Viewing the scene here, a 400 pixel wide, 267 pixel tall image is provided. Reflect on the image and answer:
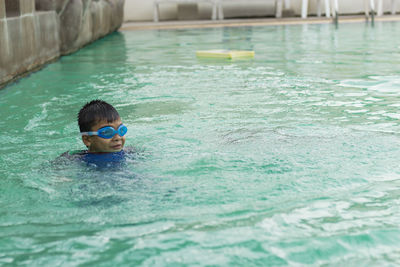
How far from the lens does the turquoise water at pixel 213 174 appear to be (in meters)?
2.78

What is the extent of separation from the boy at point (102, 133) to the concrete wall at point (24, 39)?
393 cm

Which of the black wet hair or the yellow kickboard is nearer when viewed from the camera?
the black wet hair

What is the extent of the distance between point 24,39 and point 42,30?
131cm

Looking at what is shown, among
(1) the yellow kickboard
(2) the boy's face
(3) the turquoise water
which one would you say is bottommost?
(3) the turquoise water

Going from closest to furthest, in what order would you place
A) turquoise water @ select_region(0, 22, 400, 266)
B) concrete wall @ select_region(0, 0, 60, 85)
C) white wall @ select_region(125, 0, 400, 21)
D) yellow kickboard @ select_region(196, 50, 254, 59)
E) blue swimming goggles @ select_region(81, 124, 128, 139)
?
turquoise water @ select_region(0, 22, 400, 266) → blue swimming goggles @ select_region(81, 124, 128, 139) → concrete wall @ select_region(0, 0, 60, 85) → yellow kickboard @ select_region(196, 50, 254, 59) → white wall @ select_region(125, 0, 400, 21)

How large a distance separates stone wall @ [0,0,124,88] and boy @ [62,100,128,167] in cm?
393

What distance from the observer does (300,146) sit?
4.52 metres

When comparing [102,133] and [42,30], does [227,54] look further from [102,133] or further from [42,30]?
[102,133]

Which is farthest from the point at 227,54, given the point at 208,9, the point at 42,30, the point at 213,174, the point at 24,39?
the point at 208,9

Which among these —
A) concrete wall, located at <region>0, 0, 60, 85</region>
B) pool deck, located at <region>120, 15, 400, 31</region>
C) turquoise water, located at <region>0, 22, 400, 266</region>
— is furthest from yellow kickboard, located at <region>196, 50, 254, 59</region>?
pool deck, located at <region>120, 15, 400, 31</region>

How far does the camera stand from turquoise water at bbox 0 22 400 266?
2.78 meters

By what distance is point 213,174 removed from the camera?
393cm

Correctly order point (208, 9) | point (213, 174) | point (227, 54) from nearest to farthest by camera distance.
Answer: point (213, 174)
point (227, 54)
point (208, 9)

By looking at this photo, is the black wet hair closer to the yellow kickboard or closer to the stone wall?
the stone wall
